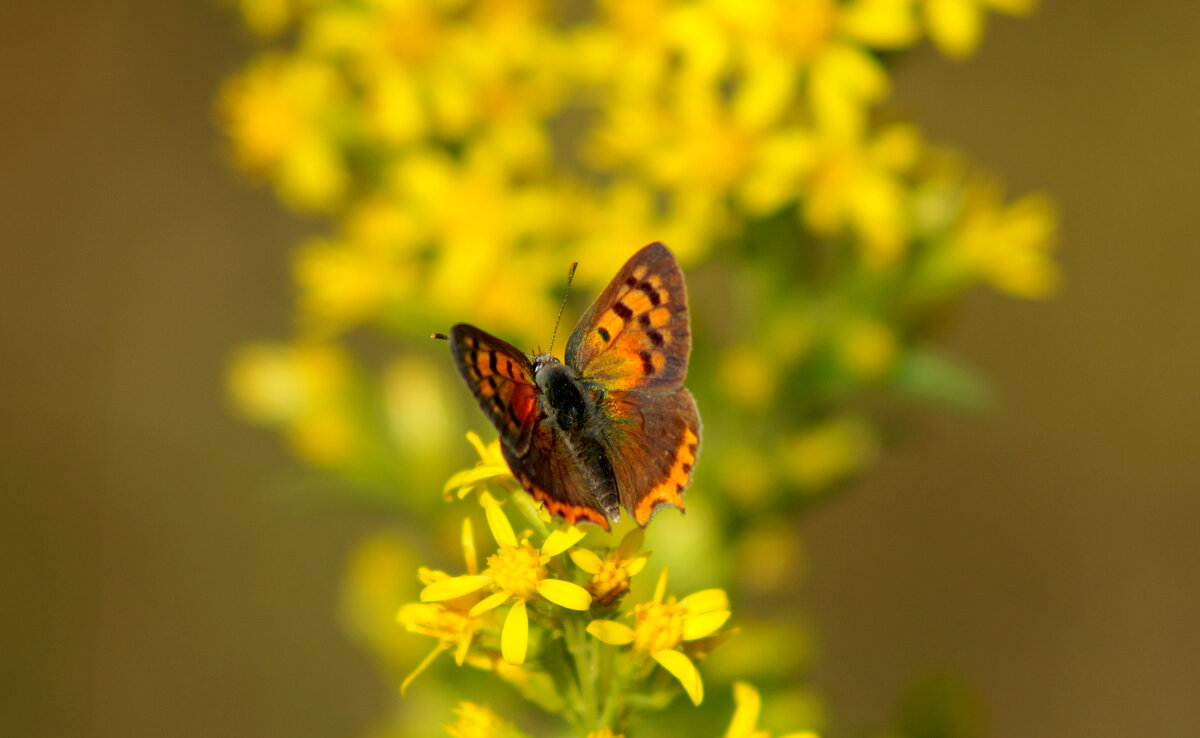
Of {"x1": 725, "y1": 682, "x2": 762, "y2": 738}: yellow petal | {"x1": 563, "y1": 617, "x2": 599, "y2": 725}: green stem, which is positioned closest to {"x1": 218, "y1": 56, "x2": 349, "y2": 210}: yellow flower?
{"x1": 563, "y1": 617, "x2": 599, "y2": 725}: green stem

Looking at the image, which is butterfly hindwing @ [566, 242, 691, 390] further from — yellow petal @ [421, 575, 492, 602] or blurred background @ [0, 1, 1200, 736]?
blurred background @ [0, 1, 1200, 736]

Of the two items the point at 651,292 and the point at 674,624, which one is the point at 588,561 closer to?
the point at 674,624

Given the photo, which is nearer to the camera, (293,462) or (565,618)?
(565,618)

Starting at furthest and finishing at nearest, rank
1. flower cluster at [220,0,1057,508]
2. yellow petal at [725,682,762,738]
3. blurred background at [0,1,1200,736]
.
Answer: blurred background at [0,1,1200,736] → flower cluster at [220,0,1057,508] → yellow petal at [725,682,762,738]

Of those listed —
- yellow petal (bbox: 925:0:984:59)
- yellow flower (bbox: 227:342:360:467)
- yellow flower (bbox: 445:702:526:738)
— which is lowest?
yellow flower (bbox: 445:702:526:738)

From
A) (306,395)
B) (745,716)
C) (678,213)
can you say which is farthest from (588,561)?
(306,395)

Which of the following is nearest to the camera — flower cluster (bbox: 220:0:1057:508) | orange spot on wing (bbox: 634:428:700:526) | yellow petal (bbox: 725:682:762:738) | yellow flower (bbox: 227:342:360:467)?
yellow petal (bbox: 725:682:762:738)

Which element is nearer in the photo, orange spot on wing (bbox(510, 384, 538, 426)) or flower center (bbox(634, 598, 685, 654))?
flower center (bbox(634, 598, 685, 654))

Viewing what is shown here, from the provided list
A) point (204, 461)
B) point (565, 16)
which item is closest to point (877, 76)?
point (565, 16)
